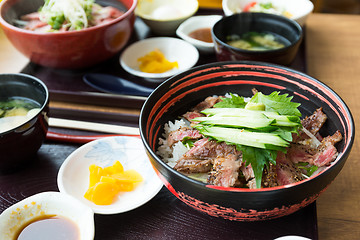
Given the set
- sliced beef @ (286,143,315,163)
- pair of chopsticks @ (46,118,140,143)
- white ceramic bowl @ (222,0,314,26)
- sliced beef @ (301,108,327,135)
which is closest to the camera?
sliced beef @ (286,143,315,163)

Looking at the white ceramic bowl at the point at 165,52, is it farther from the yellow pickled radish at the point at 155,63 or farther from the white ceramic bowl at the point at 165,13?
the white ceramic bowl at the point at 165,13

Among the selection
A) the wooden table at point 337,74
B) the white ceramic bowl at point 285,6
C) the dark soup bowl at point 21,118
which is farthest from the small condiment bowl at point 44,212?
the white ceramic bowl at point 285,6

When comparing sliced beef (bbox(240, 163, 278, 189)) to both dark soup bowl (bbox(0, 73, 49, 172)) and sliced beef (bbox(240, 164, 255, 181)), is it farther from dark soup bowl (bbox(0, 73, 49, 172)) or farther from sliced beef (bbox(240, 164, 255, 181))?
dark soup bowl (bbox(0, 73, 49, 172))

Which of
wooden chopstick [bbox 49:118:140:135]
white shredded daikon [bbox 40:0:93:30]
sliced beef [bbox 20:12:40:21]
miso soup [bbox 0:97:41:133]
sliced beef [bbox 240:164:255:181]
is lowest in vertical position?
wooden chopstick [bbox 49:118:140:135]

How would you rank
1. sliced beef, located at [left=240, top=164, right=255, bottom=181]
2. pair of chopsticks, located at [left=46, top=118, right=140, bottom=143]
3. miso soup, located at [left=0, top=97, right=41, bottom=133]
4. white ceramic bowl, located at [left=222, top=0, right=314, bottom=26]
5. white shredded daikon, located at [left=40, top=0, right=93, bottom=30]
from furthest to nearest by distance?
white ceramic bowl, located at [left=222, top=0, right=314, bottom=26]
white shredded daikon, located at [left=40, top=0, right=93, bottom=30]
pair of chopsticks, located at [left=46, top=118, right=140, bottom=143]
miso soup, located at [left=0, top=97, right=41, bottom=133]
sliced beef, located at [left=240, top=164, right=255, bottom=181]

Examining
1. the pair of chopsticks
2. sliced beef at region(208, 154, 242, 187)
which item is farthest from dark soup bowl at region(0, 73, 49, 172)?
sliced beef at region(208, 154, 242, 187)

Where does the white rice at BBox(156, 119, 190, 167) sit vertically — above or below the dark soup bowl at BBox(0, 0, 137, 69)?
below
